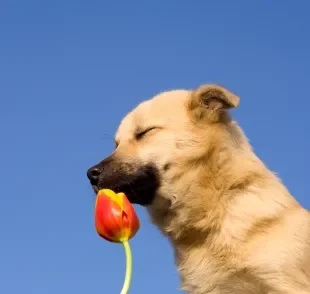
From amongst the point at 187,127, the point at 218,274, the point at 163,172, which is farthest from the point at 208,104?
the point at 218,274

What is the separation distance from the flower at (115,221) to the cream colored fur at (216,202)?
118 centimetres

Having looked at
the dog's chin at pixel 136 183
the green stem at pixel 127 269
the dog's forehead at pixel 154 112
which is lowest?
the green stem at pixel 127 269

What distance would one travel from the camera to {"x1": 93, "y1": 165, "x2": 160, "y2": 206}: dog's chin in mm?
6441

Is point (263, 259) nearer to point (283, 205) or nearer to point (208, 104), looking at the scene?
point (283, 205)

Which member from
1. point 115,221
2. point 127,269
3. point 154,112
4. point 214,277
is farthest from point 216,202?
point 127,269

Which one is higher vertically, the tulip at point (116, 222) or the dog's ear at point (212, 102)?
the dog's ear at point (212, 102)

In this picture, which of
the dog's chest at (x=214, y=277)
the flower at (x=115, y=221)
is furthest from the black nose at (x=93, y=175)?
the dog's chest at (x=214, y=277)

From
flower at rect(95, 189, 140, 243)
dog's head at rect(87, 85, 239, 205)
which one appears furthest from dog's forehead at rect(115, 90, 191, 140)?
flower at rect(95, 189, 140, 243)

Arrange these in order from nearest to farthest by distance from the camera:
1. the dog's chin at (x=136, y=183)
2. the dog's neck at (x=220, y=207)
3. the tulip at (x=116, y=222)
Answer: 1. the tulip at (x=116, y=222)
2. the dog's neck at (x=220, y=207)
3. the dog's chin at (x=136, y=183)

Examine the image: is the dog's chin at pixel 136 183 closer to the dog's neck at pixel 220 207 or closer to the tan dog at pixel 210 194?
the tan dog at pixel 210 194

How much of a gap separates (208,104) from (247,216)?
1.49 metres

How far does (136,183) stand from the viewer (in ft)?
21.6

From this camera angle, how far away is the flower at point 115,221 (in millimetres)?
4992

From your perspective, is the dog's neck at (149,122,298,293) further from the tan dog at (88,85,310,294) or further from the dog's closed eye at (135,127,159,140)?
the dog's closed eye at (135,127,159,140)
